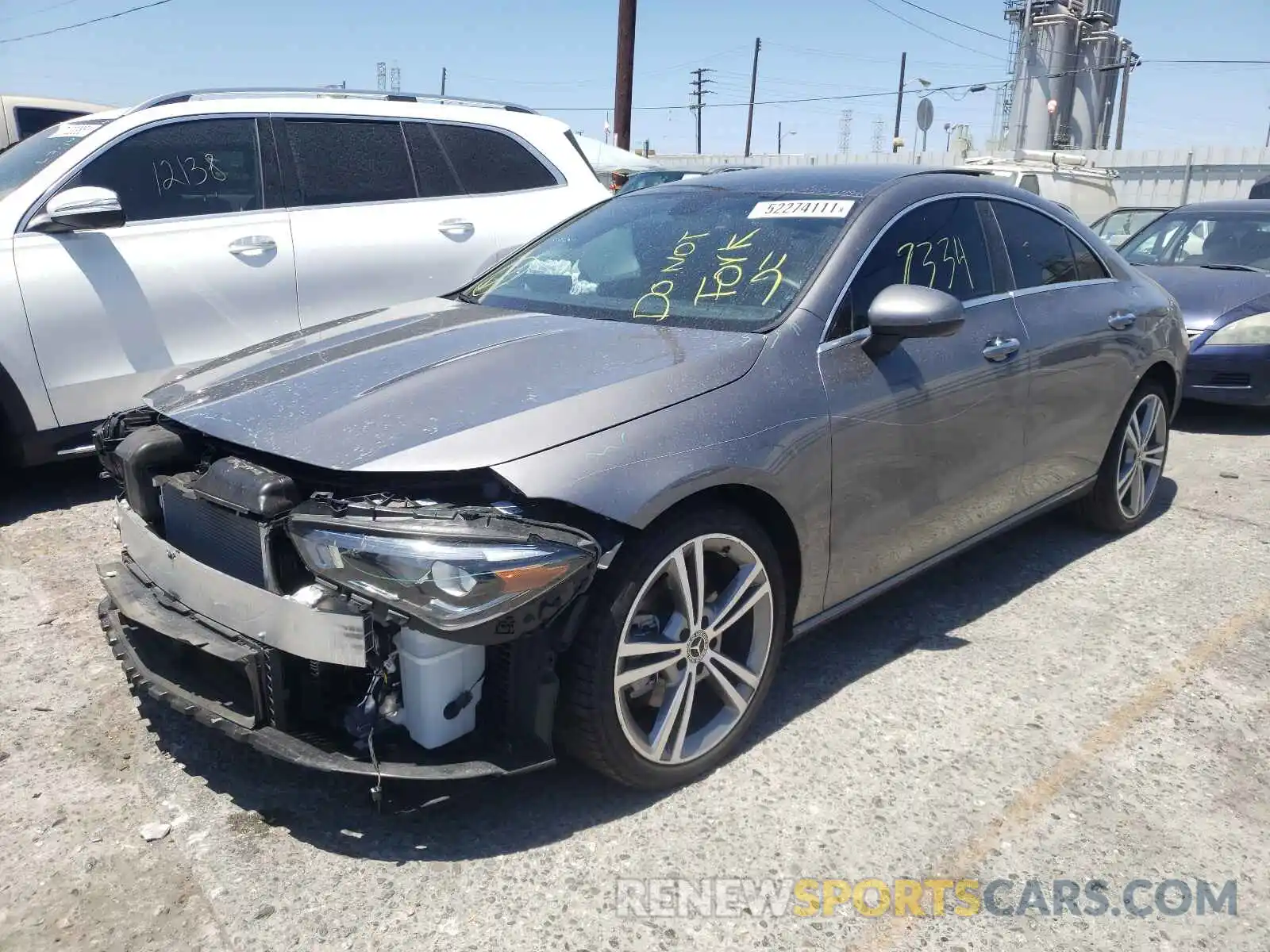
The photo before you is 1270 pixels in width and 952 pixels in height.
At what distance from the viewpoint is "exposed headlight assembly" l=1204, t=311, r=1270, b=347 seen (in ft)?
21.9

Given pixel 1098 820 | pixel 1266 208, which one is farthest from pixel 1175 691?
pixel 1266 208

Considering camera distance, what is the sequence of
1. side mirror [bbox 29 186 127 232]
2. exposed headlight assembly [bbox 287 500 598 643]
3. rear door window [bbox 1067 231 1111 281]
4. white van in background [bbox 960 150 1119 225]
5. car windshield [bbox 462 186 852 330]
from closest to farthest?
exposed headlight assembly [bbox 287 500 598 643] → car windshield [bbox 462 186 852 330] → rear door window [bbox 1067 231 1111 281] → side mirror [bbox 29 186 127 232] → white van in background [bbox 960 150 1119 225]

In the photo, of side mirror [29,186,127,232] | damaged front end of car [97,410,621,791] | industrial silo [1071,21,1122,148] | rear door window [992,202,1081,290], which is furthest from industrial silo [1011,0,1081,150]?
damaged front end of car [97,410,621,791]

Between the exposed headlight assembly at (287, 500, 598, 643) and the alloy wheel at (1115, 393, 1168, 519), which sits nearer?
the exposed headlight assembly at (287, 500, 598, 643)

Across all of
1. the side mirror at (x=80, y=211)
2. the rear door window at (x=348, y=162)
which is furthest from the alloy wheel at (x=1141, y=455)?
the side mirror at (x=80, y=211)

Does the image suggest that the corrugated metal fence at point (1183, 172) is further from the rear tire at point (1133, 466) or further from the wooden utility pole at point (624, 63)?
the rear tire at point (1133, 466)

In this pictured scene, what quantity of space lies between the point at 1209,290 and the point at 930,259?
480 cm

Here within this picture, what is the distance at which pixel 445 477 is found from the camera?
229 centimetres

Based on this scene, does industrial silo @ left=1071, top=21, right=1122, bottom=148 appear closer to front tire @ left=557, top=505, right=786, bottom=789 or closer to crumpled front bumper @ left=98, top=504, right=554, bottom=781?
front tire @ left=557, top=505, right=786, bottom=789

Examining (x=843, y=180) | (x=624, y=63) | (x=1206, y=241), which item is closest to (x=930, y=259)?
(x=843, y=180)

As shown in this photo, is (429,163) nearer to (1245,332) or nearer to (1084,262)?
(1084,262)

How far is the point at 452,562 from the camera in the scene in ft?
6.97

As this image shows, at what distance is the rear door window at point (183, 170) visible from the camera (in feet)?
15.6

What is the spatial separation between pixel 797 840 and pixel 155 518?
6.14 ft
